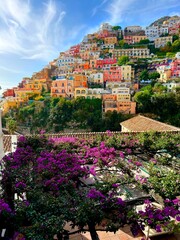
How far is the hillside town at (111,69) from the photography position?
41.7 metres

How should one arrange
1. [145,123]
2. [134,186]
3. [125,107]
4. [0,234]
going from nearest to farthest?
[0,234], [134,186], [145,123], [125,107]

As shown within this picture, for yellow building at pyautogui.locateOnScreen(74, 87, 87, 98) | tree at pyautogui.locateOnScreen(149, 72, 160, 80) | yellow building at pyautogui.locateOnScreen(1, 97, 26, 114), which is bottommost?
yellow building at pyautogui.locateOnScreen(1, 97, 26, 114)

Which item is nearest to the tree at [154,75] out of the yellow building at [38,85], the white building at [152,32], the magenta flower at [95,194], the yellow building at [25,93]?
the yellow building at [38,85]

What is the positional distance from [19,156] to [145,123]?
11253 mm

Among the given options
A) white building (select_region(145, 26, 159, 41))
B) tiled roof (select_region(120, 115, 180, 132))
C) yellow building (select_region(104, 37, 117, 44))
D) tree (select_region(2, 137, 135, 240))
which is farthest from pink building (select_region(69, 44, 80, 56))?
tree (select_region(2, 137, 135, 240))

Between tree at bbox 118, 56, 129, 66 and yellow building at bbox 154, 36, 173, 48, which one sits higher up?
yellow building at bbox 154, 36, 173, 48

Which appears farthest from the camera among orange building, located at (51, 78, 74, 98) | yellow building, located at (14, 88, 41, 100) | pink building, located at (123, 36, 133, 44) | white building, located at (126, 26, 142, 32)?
white building, located at (126, 26, 142, 32)

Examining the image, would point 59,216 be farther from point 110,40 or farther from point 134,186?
point 110,40

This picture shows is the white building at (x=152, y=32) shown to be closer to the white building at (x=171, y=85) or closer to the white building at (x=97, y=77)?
the white building at (x=97, y=77)

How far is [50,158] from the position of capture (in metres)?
5.84

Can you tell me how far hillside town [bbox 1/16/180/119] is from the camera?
41.7 metres

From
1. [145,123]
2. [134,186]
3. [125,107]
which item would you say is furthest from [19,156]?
[125,107]

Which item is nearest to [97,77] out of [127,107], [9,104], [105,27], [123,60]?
[123,60]

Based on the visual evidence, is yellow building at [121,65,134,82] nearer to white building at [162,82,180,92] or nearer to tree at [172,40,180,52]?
white building at [162,82,180,92]
